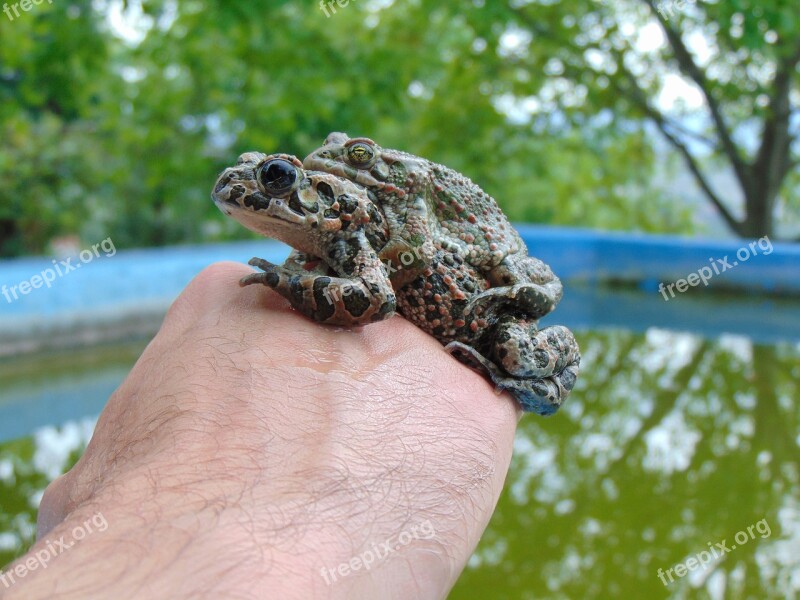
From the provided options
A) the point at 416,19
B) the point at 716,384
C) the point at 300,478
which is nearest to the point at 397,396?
the point at 300,478

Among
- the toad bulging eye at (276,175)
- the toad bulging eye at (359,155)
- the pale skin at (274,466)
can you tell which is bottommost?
the pale skin at (274,466)

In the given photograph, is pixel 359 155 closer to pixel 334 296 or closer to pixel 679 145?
pixel 334 296

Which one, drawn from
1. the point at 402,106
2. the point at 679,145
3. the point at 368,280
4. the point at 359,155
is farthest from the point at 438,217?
the point at 679,145

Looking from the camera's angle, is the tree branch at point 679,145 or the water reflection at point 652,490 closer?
the water reflection at point 652,490

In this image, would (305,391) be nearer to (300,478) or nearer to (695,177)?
(300,478)

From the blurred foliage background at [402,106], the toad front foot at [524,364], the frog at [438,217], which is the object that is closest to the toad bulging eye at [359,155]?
the frog at [438,217]

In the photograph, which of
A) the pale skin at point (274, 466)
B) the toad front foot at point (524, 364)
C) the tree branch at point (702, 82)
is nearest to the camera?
the pale skin at point (274, 466)

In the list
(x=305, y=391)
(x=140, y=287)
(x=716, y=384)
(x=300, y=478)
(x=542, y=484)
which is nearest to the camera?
(x=300, y=478)

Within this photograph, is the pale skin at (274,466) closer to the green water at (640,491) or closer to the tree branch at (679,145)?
the green water at (640,491)
